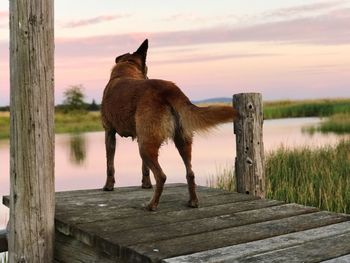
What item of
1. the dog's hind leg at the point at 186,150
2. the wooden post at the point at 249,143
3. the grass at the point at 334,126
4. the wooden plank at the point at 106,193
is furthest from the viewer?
the grass at the point at 334,126

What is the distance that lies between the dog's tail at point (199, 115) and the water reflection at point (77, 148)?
1299cm

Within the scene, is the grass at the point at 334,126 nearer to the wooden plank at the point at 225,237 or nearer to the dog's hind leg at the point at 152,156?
the wooden plank at the point at 225,237

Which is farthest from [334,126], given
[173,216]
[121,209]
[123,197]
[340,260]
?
[340,260]

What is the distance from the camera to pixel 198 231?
3.90 metres

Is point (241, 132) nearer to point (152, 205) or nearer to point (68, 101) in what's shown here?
point (152, 205)

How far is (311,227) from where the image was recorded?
409 centimetres

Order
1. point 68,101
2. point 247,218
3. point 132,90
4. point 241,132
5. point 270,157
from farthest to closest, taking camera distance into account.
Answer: point 68,101 < point 270,157 < point 241,132 < point 132,90 < point 247,218

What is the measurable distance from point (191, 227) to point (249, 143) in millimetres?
2082

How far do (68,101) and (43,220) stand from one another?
26876 mm

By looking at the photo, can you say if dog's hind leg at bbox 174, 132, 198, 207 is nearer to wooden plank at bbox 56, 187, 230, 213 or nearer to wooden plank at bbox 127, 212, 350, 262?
wooden plank at bbox 56, 187, 230, 213

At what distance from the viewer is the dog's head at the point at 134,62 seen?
5.62 meters

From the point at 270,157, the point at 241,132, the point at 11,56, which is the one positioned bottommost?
the point at 270,157

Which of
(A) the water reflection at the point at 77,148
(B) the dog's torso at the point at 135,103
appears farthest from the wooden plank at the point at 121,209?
(A) the water reflection at the point at 77,148

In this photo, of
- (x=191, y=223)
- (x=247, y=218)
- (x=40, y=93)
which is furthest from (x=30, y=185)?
(x=247, y=218)
